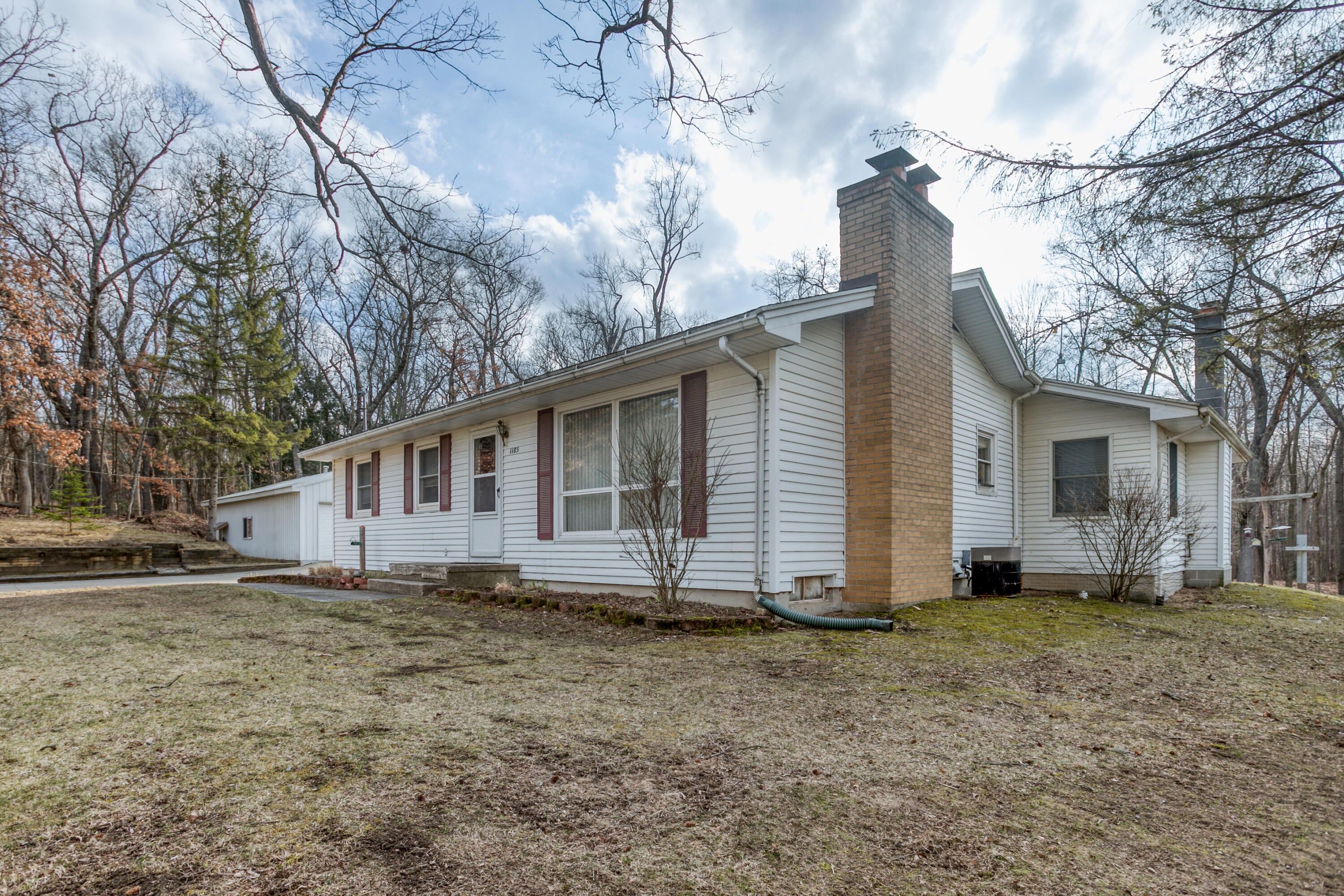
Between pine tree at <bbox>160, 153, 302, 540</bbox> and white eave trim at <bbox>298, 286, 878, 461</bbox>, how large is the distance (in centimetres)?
1447

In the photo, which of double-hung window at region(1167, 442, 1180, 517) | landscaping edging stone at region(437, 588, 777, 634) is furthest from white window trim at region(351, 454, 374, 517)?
double-hung window at region(1167, 442, 1180, 517)

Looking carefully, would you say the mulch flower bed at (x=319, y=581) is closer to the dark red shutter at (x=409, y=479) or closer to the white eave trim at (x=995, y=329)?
the dark red shutter at (x=409, y=479)

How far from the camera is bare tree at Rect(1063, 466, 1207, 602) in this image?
28.6 ft

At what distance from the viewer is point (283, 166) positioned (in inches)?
264

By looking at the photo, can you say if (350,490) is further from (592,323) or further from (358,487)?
(592,323)

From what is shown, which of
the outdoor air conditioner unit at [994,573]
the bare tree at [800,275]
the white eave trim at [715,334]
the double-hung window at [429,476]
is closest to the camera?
the white eave trim at [715,334]

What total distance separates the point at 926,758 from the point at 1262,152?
4.11m

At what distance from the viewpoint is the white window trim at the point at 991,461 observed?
32.4 ft

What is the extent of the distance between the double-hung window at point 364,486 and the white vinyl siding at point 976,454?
36.0 feet

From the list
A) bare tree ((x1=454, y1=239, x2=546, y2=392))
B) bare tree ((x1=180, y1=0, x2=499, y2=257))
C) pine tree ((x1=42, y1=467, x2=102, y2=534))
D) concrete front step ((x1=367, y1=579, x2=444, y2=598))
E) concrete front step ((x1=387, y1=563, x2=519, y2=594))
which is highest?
bare tree ((x1=454, y1=239, x2=546, y2=392))

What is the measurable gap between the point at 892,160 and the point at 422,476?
9.26 metres

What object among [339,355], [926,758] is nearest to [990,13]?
[926,758]

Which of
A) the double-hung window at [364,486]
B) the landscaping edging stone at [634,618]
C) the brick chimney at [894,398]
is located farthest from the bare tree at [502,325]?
the brick chimney at [894,398]

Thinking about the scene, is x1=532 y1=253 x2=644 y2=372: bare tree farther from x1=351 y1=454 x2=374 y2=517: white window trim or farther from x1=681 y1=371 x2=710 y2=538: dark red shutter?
x1=681 y1=371 x2=710 y2=538: dark red shutter
